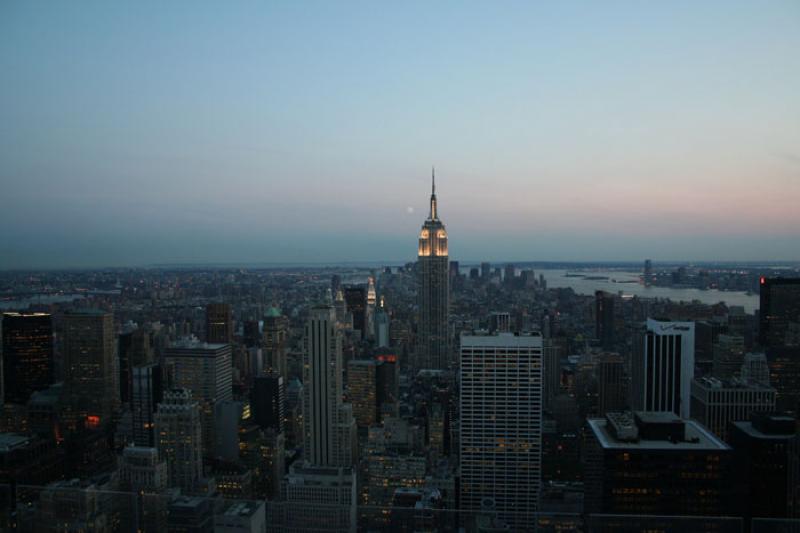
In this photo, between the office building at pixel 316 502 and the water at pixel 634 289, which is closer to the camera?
the office building at pixel 316 502

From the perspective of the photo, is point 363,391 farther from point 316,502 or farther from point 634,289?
point 316,502

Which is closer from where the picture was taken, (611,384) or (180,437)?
(180,437)

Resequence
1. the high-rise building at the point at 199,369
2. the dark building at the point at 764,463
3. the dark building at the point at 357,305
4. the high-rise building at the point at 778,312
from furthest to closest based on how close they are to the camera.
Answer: the dark building at the point at 357,305, the high-rise building at the point at 199,369, the high-rise building at the point at 778,312, the dark building at the point at 764,463

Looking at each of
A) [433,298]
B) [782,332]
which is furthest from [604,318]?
[433,298]

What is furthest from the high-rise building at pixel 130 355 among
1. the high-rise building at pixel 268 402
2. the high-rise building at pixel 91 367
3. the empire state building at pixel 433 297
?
the empire state building at pixel 433 297

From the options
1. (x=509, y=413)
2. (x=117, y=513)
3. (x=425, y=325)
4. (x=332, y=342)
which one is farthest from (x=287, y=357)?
(x=117, y=513)

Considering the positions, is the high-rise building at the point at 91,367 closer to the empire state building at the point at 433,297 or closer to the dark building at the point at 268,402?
the dark building at the point at 268,402

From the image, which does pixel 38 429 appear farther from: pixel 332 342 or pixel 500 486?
pixel 500 486
